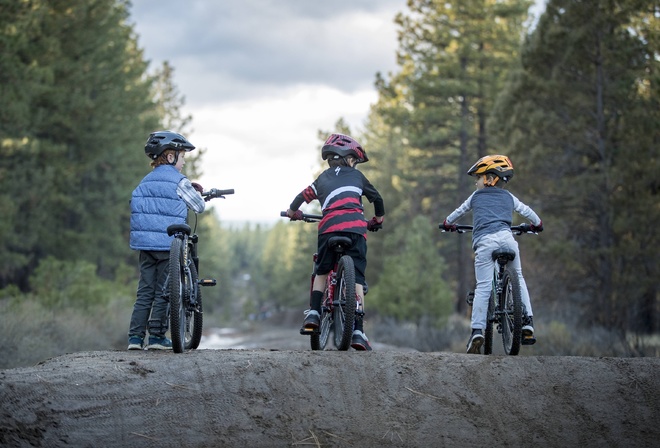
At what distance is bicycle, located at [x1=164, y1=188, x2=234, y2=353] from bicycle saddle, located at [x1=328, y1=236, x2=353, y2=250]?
44.2 inches

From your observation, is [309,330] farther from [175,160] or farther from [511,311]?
[175,160]

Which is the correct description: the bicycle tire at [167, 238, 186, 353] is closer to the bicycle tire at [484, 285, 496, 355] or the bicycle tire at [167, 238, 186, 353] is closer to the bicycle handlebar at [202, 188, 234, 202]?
the bicycle handlebar at [202, 188, 234, 202]

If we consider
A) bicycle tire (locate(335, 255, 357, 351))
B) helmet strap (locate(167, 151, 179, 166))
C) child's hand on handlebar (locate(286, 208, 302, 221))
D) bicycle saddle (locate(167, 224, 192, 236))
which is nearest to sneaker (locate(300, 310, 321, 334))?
bicycle tire (locate(335, 255, 357, 351))

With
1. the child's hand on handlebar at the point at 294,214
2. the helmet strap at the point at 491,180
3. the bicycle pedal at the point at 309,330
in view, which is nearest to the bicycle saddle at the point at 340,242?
the child's hand on handlebar at the point at 294,214

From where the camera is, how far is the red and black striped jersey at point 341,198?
845 centimetres

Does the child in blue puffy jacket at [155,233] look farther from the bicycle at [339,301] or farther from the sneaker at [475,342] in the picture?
the sneaker at [475,342]

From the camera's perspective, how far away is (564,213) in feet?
79.2

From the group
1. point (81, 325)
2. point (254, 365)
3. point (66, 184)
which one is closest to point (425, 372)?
point (254, 365)

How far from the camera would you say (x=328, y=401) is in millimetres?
6309

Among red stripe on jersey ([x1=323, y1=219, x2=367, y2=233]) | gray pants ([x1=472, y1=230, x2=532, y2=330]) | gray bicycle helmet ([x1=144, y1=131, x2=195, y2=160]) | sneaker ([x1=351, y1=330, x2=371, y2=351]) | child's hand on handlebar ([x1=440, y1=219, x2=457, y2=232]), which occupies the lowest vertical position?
sneaker ([x1=351, y1=330, x2=371, y2=351])

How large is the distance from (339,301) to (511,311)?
68.2 inches

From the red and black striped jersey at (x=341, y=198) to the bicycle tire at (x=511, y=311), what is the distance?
1.52 m

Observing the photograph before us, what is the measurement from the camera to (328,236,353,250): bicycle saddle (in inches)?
326

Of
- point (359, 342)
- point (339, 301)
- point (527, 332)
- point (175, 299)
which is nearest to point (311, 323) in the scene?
point (339, 301)
